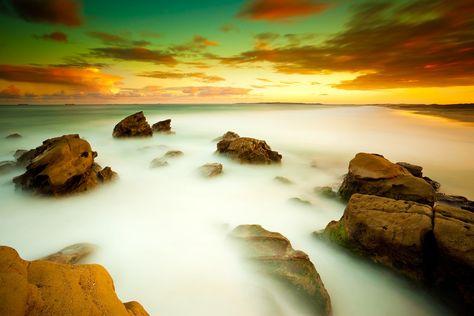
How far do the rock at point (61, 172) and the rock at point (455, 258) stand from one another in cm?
889

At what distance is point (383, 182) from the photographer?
266 inches

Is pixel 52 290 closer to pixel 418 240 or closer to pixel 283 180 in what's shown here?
pixel 418 240

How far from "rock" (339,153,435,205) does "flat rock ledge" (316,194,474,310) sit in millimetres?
1780

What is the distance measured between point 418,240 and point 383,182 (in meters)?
3.00

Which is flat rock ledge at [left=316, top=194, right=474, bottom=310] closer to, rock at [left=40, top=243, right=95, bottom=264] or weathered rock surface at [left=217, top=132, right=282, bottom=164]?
rock at [left=40, top=243, right=95, bottom=264]

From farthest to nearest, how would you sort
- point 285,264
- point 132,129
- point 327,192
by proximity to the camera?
point 132,129, point 327,192, point 285,264

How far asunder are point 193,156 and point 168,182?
3657 millimetres

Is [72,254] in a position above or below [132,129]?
above

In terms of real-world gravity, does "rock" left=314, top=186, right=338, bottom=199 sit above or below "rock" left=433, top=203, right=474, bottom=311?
below

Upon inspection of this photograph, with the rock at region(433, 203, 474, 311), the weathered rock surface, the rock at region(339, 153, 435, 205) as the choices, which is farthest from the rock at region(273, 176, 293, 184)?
the rock at region(433, 203, 474, 311)

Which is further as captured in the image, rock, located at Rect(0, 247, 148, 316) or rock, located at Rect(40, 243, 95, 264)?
rock, located at Rect(40, 243, 95, 264)

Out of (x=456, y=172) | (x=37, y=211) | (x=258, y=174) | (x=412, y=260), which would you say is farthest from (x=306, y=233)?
(x=456, y=172)

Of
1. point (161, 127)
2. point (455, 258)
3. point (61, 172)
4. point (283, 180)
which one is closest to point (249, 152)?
point (283, 180)

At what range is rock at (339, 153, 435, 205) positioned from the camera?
20.7 feet
